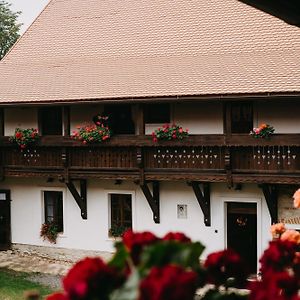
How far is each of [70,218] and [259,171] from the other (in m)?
6.37

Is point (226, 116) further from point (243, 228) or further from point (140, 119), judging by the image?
point (243, 228)

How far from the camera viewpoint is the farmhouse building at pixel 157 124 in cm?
1345

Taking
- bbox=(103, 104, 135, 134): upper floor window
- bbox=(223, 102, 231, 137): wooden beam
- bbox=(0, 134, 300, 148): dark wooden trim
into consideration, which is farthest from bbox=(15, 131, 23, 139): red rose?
bbox=(223, 102, 231, 137): wooden beam

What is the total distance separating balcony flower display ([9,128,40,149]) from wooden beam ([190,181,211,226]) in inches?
187

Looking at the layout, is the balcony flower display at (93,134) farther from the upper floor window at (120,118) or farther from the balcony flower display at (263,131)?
the balcony flower display at (263,131)

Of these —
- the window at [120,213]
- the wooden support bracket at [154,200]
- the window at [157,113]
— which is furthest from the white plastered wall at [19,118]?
the wooden support bracket at [154,200]

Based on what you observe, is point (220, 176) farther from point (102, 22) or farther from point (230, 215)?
point (102, 22)

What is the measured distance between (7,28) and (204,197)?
26.9 m

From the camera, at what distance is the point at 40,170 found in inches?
613

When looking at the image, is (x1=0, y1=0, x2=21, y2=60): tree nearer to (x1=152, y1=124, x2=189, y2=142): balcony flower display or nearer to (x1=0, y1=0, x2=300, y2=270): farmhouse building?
(x1=0, y1=0, x2=300, y2=270): farmhouse building

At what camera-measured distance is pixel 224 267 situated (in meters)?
1.89

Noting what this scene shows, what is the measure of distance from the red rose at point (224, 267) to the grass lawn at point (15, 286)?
1125 centimetres

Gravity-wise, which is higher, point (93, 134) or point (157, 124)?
point (157, 124)

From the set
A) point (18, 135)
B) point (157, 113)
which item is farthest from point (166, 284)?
point (18, 135)
